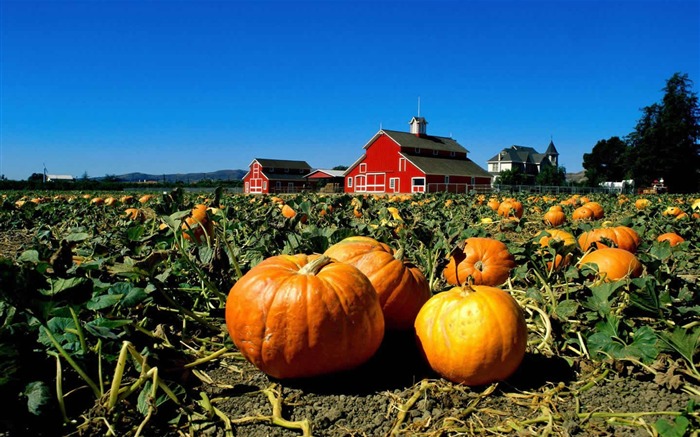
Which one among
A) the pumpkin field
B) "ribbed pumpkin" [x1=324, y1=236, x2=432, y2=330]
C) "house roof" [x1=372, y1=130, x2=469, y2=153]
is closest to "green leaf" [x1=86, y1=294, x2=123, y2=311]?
the pumpkin field

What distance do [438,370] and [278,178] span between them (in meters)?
65.3

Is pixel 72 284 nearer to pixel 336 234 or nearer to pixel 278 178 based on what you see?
pixel 336 234

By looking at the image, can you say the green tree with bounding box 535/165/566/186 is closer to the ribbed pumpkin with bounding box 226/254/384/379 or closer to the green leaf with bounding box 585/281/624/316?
the green leaf with bounding box 585/281/624/316

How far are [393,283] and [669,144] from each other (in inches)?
2539

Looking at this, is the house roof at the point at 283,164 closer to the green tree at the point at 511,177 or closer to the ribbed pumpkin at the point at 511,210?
the green tree at the point at 511,177

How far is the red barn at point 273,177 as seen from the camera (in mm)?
65250

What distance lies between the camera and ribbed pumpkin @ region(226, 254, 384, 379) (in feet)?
6.77

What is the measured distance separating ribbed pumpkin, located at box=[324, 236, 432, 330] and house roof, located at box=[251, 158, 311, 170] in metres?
65.7

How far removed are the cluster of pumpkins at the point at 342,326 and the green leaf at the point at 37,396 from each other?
0.75 meters

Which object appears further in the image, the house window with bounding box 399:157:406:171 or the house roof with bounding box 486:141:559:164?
the house roof with bounding box 486:141:559:164

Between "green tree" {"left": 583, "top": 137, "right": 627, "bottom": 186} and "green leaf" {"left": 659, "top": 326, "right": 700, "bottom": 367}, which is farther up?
"green tree" {"left": 583, "top": 137, "right": 627, "bottom": 186}

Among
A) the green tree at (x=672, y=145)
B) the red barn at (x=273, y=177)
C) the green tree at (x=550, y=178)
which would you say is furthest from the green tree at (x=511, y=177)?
the red barn at (x=273, y=177)

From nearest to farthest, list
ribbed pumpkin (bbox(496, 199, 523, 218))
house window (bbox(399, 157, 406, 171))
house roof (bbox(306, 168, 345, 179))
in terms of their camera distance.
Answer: ribbed pumpkin (bbox(496, 199, 523, 218))
house window (bbox(399, 157, 406, 171))
house roof (bbox(306, 168, 345, 179))

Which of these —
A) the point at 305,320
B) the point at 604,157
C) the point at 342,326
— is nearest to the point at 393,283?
the point at 342,326
